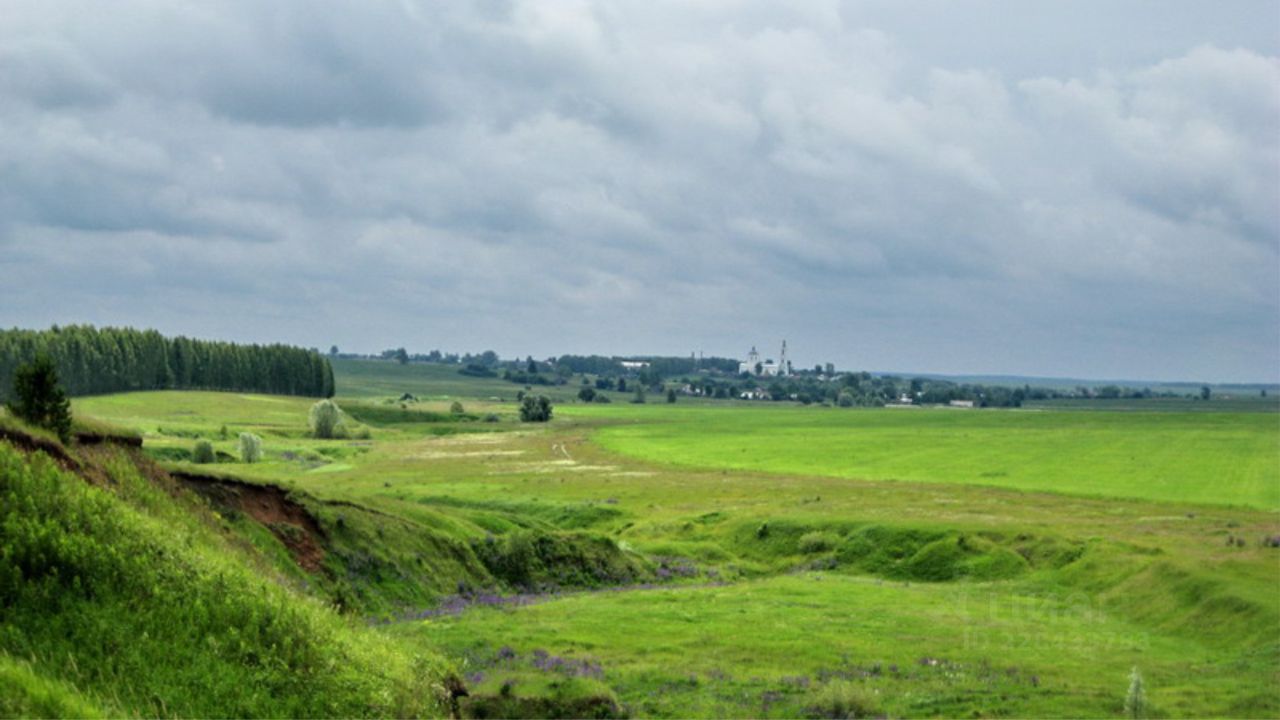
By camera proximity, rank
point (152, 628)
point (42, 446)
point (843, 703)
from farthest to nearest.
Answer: point (843, 703) < point (42, 446) < point (152, 628)

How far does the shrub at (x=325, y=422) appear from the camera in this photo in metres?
172

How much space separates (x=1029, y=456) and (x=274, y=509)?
111688 mm

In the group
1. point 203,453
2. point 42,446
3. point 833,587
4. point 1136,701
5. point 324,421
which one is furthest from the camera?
point 324,421

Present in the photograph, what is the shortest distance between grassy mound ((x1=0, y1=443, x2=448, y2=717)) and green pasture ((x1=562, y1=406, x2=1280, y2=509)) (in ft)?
257

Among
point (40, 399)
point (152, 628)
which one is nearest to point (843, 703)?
point (152, 628)

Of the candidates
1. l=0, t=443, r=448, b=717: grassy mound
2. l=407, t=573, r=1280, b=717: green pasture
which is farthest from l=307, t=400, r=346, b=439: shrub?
l=0, t=443, r=448, b=717: grassy mound

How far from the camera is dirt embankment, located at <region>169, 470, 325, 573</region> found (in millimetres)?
36500

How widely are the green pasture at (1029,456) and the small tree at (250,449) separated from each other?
4649 centimetres

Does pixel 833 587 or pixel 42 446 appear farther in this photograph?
pixel 833 587

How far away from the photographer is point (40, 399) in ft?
90.6

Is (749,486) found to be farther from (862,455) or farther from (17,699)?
(17,699)

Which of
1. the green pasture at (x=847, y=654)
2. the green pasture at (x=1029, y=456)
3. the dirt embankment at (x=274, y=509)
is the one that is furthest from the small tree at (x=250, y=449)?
the dirt embankment at (x=274, y=509)

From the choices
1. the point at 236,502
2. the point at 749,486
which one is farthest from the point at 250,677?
the point at 749,486

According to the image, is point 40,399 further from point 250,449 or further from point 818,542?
point 250,449
